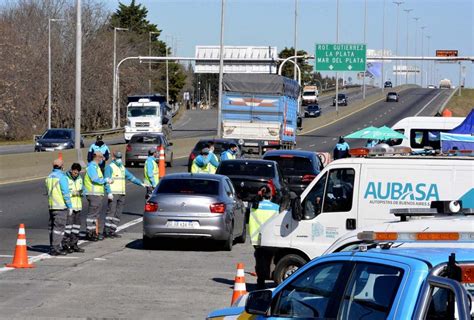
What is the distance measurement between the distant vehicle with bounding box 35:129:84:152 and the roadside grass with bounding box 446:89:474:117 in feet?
187

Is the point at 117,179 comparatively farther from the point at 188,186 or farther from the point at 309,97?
the point at 309,97

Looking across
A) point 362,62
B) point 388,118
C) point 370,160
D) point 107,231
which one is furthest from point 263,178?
point 388,118

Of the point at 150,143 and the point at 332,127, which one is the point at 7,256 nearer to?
the point at 150,143

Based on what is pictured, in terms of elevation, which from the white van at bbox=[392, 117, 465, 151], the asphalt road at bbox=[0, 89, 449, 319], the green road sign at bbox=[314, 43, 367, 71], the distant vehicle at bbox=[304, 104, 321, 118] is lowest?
the asphalt road at bbox=[0, 89, 449, 319]

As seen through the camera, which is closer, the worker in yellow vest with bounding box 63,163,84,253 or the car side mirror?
the car side mirror

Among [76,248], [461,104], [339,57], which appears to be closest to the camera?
[76,248]

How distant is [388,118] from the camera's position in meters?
92.4

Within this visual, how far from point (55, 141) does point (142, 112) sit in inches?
512

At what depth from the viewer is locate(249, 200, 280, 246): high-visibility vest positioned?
599 inches

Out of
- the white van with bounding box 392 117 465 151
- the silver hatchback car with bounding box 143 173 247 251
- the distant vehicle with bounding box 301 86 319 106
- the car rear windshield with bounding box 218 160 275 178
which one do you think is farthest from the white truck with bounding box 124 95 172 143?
the distant vehicle with bounding box 301 86 319 106

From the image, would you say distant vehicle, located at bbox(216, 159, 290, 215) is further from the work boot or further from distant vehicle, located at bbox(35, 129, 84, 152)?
distant vehicle, located at bbox(35, 129, 84, 152)

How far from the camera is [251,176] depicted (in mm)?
23766

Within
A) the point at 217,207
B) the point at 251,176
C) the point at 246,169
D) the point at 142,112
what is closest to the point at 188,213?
the point at 217,207

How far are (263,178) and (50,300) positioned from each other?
11118 millimetres
